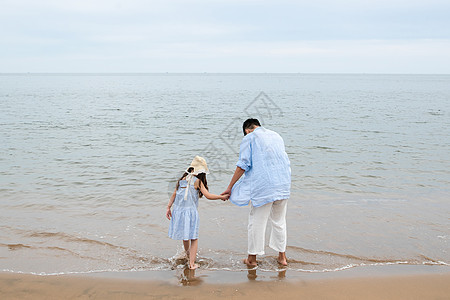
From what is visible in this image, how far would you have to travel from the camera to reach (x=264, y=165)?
4617 mm

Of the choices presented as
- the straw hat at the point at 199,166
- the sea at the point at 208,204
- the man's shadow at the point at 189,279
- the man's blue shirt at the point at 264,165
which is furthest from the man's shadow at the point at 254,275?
the straw hat at the point at 199,166

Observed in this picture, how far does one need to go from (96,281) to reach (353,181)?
269 inches

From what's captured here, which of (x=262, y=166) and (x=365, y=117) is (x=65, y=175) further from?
(x=365, y=117)

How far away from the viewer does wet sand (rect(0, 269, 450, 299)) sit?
4234 mm

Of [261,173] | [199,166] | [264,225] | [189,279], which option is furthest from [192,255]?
[261,173]

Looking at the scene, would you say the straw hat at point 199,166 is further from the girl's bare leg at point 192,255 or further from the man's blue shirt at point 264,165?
the girl's bare leg at point 192,255

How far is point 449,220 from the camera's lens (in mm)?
6867

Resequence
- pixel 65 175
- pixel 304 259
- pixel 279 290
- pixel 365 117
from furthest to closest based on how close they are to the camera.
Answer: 1. pixel 365 117
2. pixel 65 175
3. pixel 304 259
4. pixel 279 290

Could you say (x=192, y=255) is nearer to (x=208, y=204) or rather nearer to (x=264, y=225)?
(x=264, y=225)

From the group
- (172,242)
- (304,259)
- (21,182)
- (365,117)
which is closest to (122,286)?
(172,242)

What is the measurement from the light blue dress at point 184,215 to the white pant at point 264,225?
0.70 meters

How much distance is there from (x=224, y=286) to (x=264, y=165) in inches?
56.4

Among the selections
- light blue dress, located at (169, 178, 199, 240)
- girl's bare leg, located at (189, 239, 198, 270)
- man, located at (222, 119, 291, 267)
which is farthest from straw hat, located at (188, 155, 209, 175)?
girl's bare leg, located at (189, 239, 198, 270)

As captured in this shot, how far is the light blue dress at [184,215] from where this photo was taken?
4.89 m
